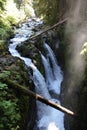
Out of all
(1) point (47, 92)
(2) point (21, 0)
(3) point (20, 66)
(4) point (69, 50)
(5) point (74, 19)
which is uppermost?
(2) point (21, 0)

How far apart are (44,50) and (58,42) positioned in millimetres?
1709

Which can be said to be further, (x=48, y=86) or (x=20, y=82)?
(x=48, y=86)

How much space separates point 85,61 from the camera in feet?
37.4

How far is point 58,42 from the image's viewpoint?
18219mm

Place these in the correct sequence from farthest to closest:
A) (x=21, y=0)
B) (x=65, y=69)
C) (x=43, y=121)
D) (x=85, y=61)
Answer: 1. (x=21, y=0)
2. (x=65, y=69)
3. (x=43, y=121)
4. (x=85, y=61)

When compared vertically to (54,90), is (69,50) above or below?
above

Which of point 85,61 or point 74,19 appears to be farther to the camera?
point 74,19

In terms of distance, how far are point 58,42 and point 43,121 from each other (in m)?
7.57

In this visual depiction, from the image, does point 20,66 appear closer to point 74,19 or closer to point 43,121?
point 43,121

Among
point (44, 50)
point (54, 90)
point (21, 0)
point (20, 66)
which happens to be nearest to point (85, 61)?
point (20, 66)

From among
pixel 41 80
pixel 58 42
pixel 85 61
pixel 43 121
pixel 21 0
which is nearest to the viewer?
pixel 85 61

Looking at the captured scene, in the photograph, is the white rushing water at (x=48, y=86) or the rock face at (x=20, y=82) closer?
the rock face at (x=20, y=82)

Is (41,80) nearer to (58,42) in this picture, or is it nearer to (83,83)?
(83,83)

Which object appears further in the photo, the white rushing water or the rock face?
the white rushing water
